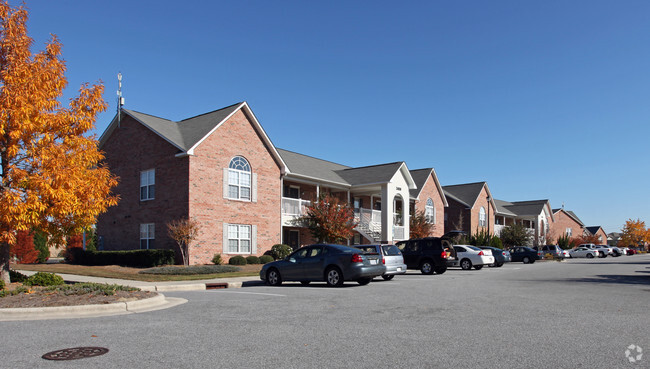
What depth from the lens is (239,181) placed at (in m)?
29.4

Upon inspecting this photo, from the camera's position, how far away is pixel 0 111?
13.6 metres

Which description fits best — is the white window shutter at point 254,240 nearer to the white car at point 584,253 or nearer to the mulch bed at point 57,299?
the mulch bed at point 57,299

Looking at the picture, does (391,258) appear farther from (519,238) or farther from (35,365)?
(519,238)

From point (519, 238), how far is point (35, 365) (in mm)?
59698

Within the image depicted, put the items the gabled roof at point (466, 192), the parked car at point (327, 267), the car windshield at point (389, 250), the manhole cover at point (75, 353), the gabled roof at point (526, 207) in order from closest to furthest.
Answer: the manhole cover at point (75, 353)
the parked car at point (327, 267)
the car windshield at point (389, 250)
the gabled roof at point (466, 192)
the gabled roof at point (526, 207)

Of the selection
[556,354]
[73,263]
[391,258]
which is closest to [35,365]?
[556,354]

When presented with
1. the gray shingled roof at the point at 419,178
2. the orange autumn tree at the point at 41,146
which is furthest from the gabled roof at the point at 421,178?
the orange autumn tree at the point at 41,146

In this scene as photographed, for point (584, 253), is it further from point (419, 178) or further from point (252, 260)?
point (252, 260)

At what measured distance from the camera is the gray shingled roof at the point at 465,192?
5866 centimetres

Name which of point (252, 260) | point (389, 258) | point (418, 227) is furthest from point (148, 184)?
point (418, 227)

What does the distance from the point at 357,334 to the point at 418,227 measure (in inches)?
1388

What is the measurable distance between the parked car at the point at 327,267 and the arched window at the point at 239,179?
11.5 meters

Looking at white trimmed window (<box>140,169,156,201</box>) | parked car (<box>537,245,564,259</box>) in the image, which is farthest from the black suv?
parked car (<box>537,245,564,259</box>)

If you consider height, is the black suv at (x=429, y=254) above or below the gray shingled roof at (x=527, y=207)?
below
